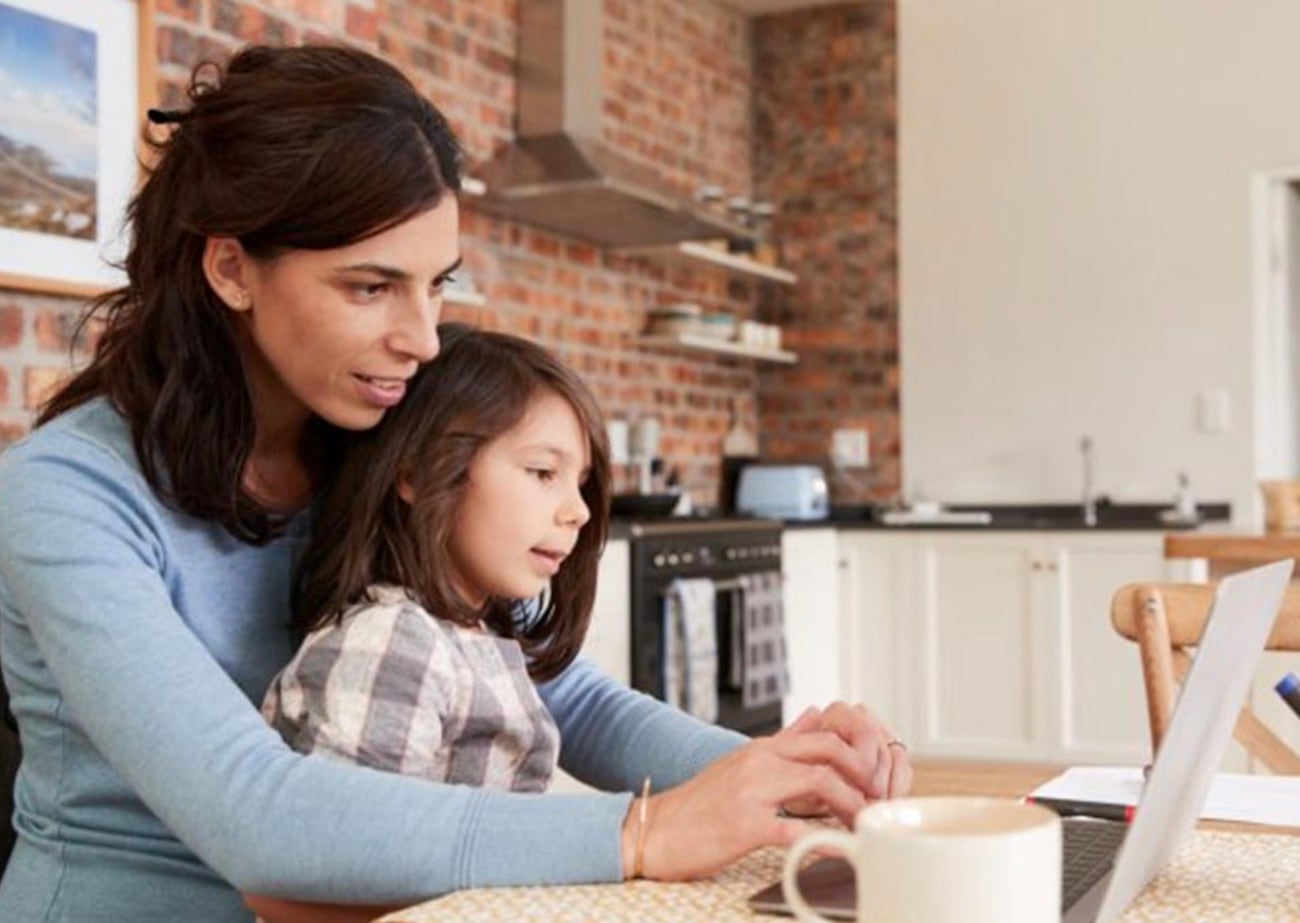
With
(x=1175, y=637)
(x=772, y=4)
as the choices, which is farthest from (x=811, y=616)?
(x=1175, y=637)

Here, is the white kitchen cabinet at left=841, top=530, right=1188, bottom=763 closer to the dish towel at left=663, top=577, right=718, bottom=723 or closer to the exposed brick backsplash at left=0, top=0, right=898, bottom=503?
the exposed brick backsplash at left=0, top=0, right=898, bottom=503

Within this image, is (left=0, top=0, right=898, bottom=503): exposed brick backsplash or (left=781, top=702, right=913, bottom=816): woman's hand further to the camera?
(left=0, top=0, right=898, bottom=503): exposed brick backsplash

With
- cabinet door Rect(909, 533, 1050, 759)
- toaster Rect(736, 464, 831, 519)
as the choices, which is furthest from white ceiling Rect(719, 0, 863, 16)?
cabinet door Rect(909, 533, 1050, 759)

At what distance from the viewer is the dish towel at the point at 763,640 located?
489 centimetres

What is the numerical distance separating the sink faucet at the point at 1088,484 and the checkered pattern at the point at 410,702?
5016mm

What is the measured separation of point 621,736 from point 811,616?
4.41m

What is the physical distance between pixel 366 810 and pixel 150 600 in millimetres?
229

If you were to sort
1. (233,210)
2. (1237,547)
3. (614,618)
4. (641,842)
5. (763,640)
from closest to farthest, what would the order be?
(641,842) → (233,210) → (1237,547) → (614,618) → (763,640)

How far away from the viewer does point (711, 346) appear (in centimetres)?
601

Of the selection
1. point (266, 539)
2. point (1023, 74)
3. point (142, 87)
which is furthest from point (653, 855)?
point (1023, 74)

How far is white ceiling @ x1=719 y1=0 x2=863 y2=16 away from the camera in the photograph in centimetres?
671

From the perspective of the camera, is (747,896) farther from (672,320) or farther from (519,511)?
(672,320)

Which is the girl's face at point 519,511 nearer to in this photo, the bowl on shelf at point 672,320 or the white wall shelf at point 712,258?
the white wall shelf at point 712,258

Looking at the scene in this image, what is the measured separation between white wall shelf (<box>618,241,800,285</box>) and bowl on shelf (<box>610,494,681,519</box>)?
3.92ft
